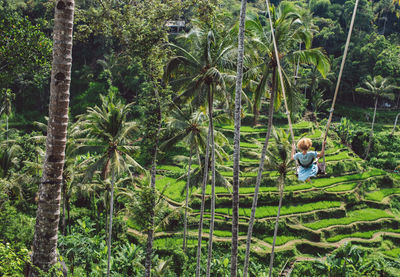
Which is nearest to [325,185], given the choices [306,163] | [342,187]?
[342,187]

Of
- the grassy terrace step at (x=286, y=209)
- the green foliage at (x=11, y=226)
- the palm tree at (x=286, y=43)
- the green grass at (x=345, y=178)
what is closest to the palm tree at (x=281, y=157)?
the palm tree at (x=286, y=43)

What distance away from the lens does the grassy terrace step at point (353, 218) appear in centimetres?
2066

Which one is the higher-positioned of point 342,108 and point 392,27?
point 392,27

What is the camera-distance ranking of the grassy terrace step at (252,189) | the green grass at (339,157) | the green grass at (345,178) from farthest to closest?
the green grass at (339,157) → the green grass at (345,178) → the grassy terrace step at (252,189)

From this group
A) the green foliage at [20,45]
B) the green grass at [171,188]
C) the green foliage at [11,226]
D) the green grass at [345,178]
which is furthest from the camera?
the green grass at [345,178]

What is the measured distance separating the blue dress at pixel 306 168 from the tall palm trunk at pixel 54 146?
402 centimetres

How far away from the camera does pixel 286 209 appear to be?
70.4 ft

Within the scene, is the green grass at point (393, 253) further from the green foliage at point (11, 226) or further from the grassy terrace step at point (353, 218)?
the green foliage at point (11, 226)

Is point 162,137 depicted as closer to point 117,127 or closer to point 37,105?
point 117,127

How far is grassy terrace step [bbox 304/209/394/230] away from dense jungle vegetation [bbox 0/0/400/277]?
0.36 feet

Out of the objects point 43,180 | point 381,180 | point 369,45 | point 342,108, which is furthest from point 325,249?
point 369,45

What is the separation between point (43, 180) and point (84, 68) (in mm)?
36688

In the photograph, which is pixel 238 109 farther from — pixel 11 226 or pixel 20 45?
pixel 11 226

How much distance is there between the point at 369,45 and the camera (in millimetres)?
40312
